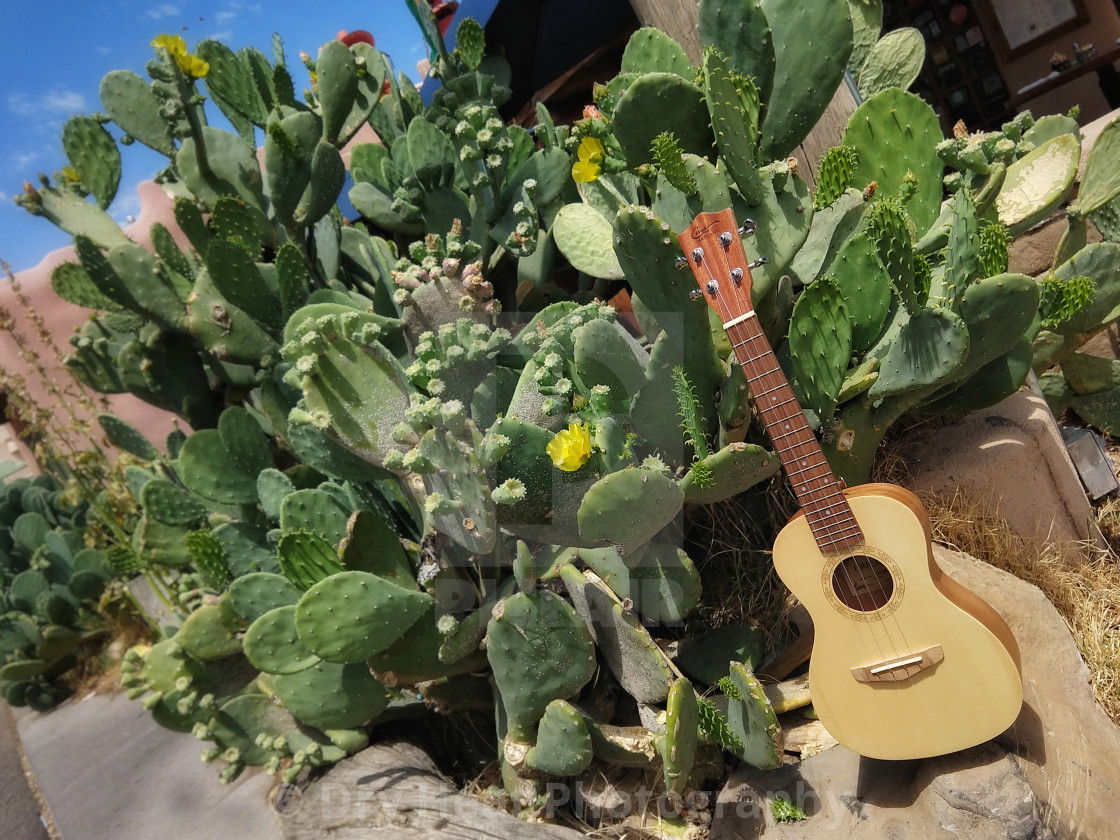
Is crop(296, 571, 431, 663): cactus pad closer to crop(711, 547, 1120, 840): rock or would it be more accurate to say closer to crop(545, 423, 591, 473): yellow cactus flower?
crop(545, 423, 591, 473): yellow cactus flower

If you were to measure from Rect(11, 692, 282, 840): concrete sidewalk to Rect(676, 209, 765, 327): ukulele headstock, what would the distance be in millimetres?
2278

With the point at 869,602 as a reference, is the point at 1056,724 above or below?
below

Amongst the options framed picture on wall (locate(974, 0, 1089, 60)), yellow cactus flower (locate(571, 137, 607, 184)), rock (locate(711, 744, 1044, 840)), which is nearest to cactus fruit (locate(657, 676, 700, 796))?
rock (locate(711, 744, 1044, 840))

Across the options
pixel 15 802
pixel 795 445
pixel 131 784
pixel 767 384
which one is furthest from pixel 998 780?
pixel 15 802

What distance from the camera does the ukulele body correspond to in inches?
51.4

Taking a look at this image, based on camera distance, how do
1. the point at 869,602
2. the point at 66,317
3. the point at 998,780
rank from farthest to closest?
the point at 66,317, the point at 869,602, the point at 998,780

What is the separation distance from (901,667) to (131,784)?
3.83 m

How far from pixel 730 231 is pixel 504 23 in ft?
8.11

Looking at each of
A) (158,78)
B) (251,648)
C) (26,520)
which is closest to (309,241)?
(158,78)

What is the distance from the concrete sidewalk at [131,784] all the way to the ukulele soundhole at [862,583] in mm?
2097

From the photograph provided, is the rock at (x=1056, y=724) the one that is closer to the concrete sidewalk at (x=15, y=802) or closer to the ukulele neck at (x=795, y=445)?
the ukulele neck at (x=795, y=445)

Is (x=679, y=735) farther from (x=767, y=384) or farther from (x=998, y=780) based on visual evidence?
(x=767, y=384)

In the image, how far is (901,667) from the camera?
1331mm

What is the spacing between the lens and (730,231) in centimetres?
139
